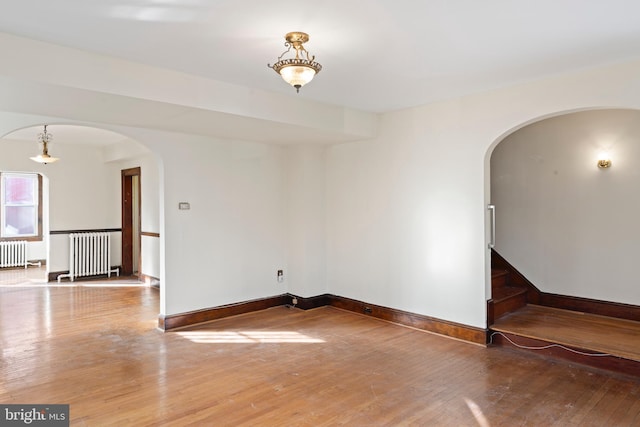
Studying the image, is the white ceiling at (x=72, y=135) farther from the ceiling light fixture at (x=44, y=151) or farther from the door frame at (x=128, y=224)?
the door frame at (x=128, y=224)

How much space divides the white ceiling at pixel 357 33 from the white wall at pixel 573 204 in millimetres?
1684

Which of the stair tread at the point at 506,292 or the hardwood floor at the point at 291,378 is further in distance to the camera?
the stair tread at the point at 506,292

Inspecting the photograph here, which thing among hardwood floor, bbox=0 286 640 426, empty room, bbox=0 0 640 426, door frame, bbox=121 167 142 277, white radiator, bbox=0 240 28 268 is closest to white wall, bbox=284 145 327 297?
empty room, bbox=0 0 640 426

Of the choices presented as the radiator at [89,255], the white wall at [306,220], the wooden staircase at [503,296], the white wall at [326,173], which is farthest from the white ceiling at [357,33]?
the radiator at [89,255]

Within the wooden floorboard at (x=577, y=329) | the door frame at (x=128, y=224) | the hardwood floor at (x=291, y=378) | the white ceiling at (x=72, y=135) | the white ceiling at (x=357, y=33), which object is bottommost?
the hardwood floor at (x=291, y=378)

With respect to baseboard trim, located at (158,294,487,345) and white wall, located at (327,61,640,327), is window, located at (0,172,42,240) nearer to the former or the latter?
baseboard trim, located at (158,294,487,345)

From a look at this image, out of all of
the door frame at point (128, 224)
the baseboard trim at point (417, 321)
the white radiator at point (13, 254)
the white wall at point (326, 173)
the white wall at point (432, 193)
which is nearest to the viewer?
the white wall at point (326, 173)

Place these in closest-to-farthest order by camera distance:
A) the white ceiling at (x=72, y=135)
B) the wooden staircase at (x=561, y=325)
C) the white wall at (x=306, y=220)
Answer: the wooden staircase at (x=561, y=325), the white wall at (x=306, y=220), the white ceiling at (x=72, y=135)

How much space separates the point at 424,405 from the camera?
3039 millimetres

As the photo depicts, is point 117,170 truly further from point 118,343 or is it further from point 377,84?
point 377,84

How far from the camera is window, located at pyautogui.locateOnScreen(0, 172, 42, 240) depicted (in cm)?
935

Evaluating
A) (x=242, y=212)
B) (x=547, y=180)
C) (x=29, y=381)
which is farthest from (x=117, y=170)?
(x=547, y=180)

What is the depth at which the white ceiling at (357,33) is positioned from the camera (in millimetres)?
2469

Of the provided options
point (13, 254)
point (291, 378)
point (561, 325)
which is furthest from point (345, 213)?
point (13, 254)
